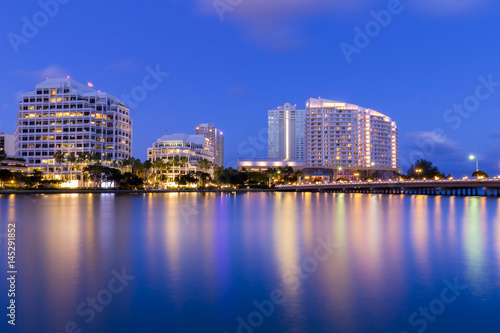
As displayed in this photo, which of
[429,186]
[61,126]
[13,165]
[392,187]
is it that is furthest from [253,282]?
[61,126]

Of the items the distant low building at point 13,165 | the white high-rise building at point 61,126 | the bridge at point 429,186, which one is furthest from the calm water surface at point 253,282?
the white high-rise building at point 61,126

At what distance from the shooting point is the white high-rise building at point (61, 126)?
162 meters

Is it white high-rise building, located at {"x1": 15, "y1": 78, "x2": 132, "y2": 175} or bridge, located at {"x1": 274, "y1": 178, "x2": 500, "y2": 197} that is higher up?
white high-rise building, located at {"x1": 15, "y1": 78, "x2": 132, "y2": 175}

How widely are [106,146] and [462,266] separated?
162 metres

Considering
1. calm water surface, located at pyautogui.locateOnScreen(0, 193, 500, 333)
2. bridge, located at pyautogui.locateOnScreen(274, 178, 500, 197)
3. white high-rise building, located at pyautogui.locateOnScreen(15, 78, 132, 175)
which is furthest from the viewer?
white high-rise building, located at pyautogui.locateOnScreen(15, 78, 132, 175)

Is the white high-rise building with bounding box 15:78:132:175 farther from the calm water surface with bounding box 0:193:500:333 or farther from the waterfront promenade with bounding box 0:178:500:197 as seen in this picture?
the calm water surface with bounding box 0:193:500:333

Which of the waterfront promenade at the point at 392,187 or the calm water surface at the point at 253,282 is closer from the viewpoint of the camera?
the calm water surface at the point at 253,282

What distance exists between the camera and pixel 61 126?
164 metres

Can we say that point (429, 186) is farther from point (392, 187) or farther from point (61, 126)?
point (61, 126)

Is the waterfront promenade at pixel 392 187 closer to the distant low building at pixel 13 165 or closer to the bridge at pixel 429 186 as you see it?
the bridge at pixel 429 186

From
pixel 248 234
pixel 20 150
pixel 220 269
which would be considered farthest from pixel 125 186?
pixel 220 269

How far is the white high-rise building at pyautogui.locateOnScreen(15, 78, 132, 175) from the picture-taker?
531 ft

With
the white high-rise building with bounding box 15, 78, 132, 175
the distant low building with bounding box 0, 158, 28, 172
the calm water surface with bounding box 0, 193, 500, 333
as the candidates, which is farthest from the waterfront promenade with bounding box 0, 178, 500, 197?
the calm water surface with bounding box 0, 193, 500, 333

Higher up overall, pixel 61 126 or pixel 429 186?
pixel 61 126
